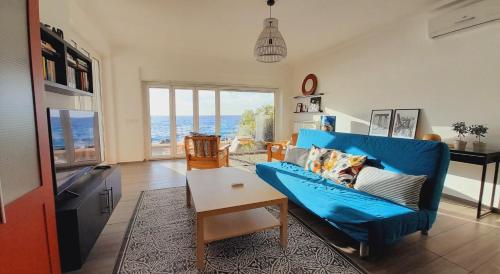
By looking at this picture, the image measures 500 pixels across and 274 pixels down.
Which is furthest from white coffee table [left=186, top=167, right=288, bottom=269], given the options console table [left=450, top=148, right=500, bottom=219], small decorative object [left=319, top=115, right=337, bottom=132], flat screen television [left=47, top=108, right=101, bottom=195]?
small decorative object [left=319, top=115, right=337, bottom=132]

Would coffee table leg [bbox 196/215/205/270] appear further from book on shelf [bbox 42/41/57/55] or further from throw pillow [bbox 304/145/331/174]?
book on shelf [bbox 42/41/57/55]

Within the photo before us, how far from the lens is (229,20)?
321cm

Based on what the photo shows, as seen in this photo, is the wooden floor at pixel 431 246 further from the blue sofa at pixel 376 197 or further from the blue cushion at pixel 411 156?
the blue cushion at pixel 411 156

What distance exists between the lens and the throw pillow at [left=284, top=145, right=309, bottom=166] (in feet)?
9.69

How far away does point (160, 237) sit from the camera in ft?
6.21

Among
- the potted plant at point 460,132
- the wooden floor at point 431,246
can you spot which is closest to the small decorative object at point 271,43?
the wooden floor at point 431,246

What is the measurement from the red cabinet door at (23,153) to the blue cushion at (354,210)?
1.87 metres

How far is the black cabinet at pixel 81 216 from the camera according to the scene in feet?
4.33

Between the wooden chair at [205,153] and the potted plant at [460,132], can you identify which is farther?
the wooden chair at [205,153]

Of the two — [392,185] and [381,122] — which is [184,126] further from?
[392,185]

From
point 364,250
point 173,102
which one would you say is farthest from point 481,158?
point 173,102

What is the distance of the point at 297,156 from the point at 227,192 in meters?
1.49

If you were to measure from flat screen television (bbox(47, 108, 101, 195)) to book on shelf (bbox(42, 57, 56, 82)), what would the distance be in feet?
1.00

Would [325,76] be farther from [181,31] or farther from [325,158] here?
[181,31]
